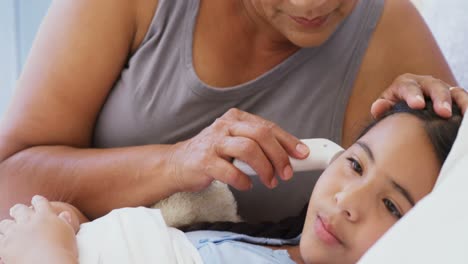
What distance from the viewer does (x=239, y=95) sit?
1.23m

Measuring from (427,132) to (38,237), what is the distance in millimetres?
530

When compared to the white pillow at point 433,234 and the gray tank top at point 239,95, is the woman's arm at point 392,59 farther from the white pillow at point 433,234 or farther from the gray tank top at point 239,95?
the white pillow at point 433,234

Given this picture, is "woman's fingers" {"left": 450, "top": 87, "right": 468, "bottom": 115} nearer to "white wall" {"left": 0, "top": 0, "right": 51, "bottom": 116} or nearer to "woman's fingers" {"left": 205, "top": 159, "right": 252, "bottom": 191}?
"woman's fingers" {"left": 205, "top": 159, "right": 252, "bottom": 191}

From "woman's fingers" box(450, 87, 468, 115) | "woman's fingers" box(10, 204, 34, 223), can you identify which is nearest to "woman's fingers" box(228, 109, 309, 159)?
"woman's fingers" box(450, 87, 468, 115)

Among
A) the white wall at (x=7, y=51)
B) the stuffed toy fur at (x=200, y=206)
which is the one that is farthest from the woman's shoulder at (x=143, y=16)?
the white wall at (x=7, y=51)

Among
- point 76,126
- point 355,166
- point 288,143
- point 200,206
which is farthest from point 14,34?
point 355,166

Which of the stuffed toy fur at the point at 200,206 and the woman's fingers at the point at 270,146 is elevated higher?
the woman's fingers at the point at 270,146

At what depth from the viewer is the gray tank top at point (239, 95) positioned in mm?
1210

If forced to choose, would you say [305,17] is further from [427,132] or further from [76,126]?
[76,126]

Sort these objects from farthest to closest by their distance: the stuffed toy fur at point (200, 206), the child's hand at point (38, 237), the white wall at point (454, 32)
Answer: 1. the white wall at point (454, 32)
2. the stuffed toy fur at point (200, 206)
3. the child's hand at point (38, 237)

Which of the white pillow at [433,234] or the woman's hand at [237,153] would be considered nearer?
the white pillow at [433,234]

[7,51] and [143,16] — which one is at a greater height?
[143,16]

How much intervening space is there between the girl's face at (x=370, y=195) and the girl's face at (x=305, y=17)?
219mm

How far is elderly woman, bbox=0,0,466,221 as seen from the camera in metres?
1.10
